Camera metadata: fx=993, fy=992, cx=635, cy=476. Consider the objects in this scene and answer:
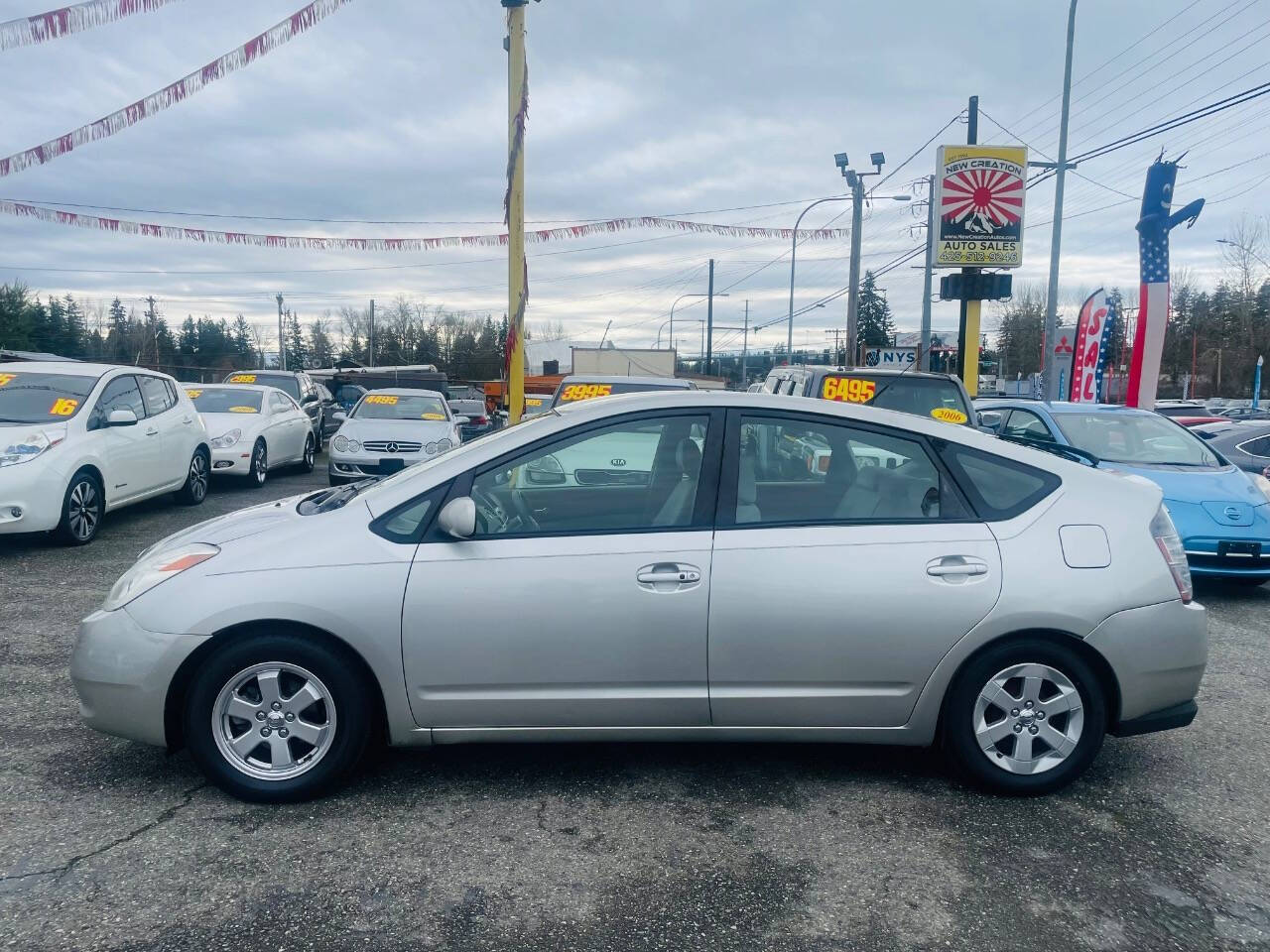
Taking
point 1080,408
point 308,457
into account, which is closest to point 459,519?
point 1080,408

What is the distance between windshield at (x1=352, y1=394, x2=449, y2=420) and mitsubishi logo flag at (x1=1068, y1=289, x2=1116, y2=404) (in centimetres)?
1337

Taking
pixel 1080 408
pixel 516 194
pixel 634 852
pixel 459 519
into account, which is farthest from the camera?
pixel 516 194

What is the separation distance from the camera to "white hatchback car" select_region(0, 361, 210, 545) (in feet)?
27.0

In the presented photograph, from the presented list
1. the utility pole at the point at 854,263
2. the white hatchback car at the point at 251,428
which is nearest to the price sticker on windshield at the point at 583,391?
the white hatchback car at the point at 251,428

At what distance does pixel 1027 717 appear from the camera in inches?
149

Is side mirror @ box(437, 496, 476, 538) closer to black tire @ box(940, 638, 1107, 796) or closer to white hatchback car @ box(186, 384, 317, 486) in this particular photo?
black tire @ box(940, 638, 1107, 796)

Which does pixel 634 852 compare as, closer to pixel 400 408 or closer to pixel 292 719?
pixel 292 719

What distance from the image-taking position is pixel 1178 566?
3.91 m

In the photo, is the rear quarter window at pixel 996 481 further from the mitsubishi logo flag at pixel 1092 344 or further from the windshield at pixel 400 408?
the mitsubishi logo flag at pixel 1092 344

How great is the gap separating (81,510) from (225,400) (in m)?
5.83

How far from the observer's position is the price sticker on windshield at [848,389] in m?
9.87

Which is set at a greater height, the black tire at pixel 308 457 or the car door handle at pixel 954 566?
the car door handle at pixel 954 566

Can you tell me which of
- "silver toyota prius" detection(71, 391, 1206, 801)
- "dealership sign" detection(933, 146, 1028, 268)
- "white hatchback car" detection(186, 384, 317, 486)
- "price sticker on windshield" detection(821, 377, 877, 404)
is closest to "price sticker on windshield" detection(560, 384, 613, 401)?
"price sticker on windshield" detection(821, 377, 877, 404)

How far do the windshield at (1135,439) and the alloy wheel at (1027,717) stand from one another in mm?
5489
